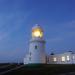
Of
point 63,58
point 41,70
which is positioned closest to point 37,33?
point 63,58

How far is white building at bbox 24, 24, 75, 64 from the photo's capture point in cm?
5400

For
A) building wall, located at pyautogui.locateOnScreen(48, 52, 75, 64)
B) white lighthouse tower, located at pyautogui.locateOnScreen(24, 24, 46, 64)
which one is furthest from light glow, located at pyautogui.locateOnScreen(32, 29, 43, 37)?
building wall, located at pyautogui.locateOnScreen(48, 52, 75, 64)

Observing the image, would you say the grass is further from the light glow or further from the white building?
the light glow

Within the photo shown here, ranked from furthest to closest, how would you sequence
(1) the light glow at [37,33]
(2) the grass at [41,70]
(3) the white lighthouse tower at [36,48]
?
(1) the light glow at [37,33] → (3) the white lighthouse tower at [36,48] → (2) the grass at [41,70]

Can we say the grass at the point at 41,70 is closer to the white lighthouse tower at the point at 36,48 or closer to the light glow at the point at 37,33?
the white lighthouse tower at the point at 36,48

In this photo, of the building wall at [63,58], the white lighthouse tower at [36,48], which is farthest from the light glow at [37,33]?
the building wall at [63,58]

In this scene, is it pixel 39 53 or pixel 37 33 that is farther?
pixel 37 33

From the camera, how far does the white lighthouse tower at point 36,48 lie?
54.0 metres

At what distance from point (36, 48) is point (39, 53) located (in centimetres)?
136

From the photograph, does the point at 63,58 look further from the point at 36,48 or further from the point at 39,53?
the point at 36,48

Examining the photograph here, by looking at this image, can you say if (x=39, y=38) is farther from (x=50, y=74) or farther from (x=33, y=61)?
(x=50, y=74)

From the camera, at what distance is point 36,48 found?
54.3 metres

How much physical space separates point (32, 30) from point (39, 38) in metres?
2.78

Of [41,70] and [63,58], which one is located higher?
[63,58]
